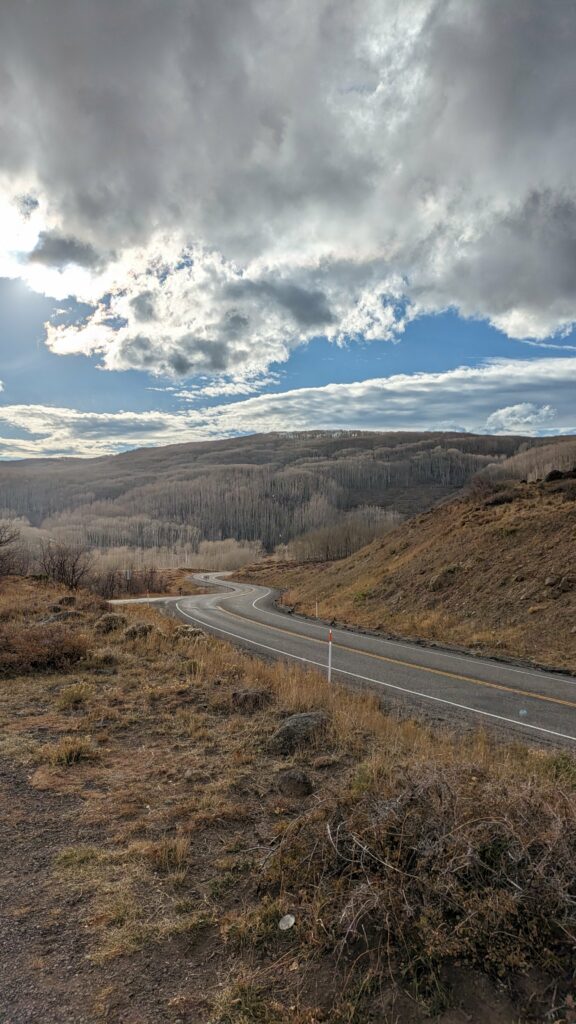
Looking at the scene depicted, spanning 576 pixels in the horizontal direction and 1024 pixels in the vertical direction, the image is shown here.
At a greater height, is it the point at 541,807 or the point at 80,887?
the point at 541,807

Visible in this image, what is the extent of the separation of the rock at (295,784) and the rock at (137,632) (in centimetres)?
1043

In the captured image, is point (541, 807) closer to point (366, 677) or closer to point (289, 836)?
point (289, 836)

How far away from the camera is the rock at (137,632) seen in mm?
15836

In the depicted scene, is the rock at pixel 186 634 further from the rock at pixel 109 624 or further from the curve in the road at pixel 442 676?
the curve in the road at pixel 442 676

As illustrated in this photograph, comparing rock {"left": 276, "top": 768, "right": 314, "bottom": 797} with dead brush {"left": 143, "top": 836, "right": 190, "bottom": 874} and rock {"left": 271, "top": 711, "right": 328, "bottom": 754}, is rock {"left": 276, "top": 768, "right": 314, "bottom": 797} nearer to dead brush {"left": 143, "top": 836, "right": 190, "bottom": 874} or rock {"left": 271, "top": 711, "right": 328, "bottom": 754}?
rock {"left": 271, "top": 711, "right": 328, "bottom": 754}

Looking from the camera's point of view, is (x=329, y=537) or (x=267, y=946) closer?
(x=267, y=946)

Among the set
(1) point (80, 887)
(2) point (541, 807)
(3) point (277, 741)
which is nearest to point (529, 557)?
(3) point (277, 741)

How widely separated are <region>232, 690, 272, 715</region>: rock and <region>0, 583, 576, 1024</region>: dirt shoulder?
2.18m

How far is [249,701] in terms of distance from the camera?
9.75 m

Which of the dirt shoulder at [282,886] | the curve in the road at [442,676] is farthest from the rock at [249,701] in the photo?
the curve in the road at [442,676]

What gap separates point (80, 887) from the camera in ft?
14.2

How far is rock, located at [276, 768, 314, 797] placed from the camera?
6.08m

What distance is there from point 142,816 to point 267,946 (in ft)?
7.89

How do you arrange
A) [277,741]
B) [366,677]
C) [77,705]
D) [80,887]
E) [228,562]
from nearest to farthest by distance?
[80,887] → [277,741] → [77,705] → [366,677] → [228,562]
